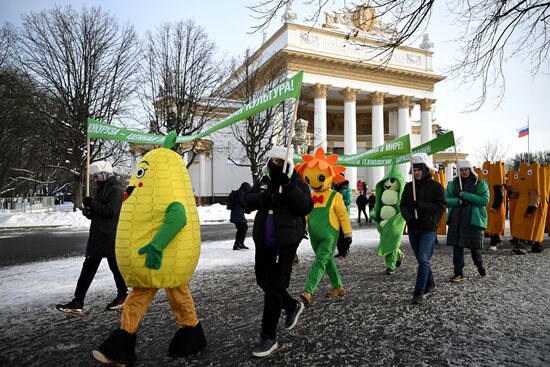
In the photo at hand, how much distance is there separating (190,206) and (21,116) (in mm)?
23337

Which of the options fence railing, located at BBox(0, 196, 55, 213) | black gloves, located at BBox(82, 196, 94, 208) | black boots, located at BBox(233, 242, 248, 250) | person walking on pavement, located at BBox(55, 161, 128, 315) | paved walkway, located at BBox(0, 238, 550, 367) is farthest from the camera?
fence railing, located at BBox(0, 196, 55, 213)

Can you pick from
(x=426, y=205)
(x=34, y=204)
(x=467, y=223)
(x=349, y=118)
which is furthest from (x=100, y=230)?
(x=349, y=118)

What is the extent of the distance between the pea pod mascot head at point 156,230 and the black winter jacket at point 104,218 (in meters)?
1.57

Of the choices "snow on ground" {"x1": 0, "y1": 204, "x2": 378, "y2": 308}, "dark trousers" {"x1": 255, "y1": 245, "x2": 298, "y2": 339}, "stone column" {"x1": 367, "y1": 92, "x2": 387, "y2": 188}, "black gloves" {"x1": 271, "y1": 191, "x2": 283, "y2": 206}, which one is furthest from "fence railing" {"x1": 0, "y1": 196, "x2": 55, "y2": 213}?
"black gloves" {"x1": 271, "y1": 191, "x2": 283, "y2": 206}

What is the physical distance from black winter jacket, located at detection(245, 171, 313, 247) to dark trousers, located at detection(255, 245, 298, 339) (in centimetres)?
10

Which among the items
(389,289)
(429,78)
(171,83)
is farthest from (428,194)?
(429,78)

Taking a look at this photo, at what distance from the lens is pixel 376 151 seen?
314 inches

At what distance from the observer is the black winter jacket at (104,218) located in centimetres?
507

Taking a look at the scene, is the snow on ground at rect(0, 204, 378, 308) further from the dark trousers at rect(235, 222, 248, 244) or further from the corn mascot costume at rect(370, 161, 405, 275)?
the corn mascot costume at rect(370, 161, 405, 275)

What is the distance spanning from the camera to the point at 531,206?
991 centimetres

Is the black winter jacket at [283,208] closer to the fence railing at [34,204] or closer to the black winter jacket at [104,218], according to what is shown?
the black winter jacket at [104,218]

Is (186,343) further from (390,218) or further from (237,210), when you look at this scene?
(237,210)

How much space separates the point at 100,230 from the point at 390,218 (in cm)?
479

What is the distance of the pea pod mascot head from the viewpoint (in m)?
3.41
